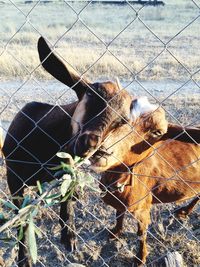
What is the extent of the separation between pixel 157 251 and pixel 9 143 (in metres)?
1.67

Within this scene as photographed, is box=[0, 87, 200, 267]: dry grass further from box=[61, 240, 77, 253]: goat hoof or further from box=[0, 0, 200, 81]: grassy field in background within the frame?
box=[0, 0, 200, 81]: grassy field in background

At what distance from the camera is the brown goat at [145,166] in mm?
2689

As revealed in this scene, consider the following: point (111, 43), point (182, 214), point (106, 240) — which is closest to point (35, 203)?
point (111, 43)

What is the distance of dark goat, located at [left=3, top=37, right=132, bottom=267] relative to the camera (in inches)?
97.0

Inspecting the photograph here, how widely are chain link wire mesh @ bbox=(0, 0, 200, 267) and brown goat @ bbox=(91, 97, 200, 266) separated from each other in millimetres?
Answer: 200

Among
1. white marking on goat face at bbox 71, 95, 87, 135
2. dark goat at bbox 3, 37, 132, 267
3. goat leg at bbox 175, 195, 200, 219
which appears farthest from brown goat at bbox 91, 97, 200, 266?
white marking on goat face at bbox 71, 95, 87, 135

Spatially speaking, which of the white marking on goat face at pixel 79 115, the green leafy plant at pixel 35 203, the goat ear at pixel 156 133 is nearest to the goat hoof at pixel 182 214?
the goat ear at pixel 156 133

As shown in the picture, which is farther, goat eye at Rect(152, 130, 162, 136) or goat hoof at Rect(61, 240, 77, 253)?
goat hoof at Rect(61, 240, 77, 253)

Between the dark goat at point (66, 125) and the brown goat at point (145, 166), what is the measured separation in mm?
133

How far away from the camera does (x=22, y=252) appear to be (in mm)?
3494

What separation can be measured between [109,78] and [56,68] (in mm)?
7408

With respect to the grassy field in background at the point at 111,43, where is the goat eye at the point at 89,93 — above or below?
above

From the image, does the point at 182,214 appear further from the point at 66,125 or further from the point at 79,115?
the point at 79,115

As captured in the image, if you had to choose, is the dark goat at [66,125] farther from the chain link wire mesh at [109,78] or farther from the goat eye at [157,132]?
the goat eye at [157,132]
